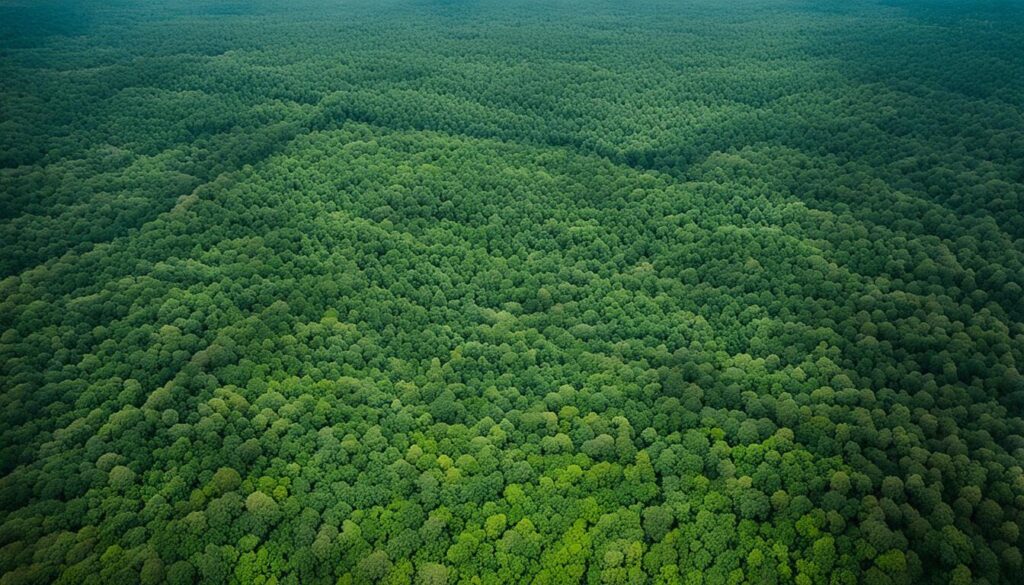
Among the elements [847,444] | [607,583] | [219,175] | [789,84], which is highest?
[789,84]

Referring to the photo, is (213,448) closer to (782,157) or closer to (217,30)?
(782,157)

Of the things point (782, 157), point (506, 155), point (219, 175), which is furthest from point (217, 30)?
point (782, 157)

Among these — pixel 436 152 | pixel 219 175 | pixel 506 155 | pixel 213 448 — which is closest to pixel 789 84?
pixel 506 155

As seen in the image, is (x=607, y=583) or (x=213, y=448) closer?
(x=607, y=583)

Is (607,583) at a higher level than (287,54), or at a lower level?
lower

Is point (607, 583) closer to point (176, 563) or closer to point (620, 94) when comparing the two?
point (176, 563)

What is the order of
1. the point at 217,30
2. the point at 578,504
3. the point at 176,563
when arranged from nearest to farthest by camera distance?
the point at 176,563 → the point at 578,504 → the point at 217,30

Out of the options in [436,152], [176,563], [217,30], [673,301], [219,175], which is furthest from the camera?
[217,30]
